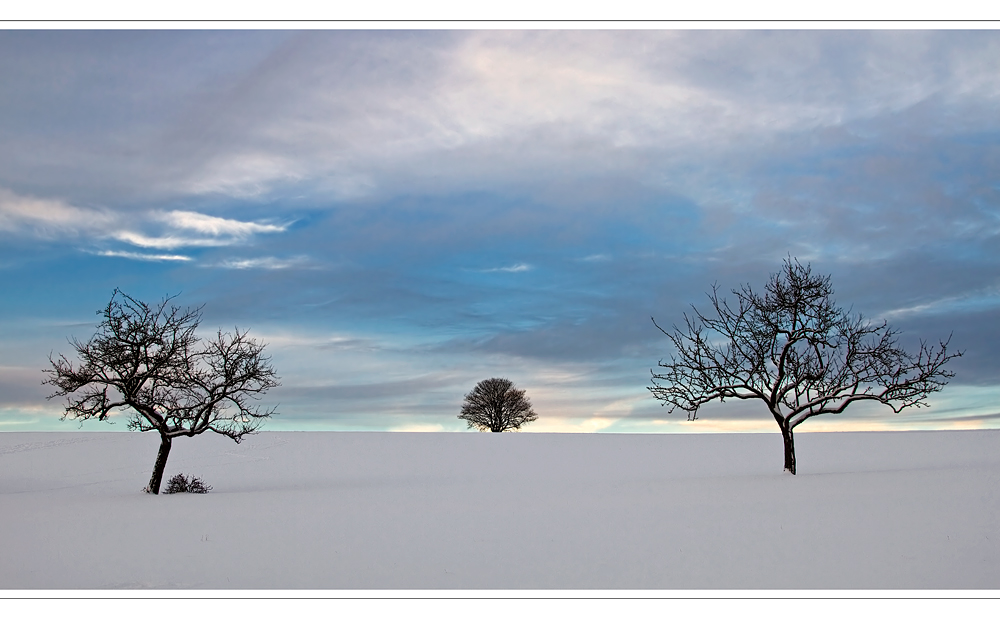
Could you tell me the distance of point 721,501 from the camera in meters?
17.4

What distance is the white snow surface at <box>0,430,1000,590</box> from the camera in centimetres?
1055

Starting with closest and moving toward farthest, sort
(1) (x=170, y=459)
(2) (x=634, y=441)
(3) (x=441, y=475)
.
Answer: (3) (x=441, y=475) < (1) (x=170, y=459) < (2) (x=634, y=441)

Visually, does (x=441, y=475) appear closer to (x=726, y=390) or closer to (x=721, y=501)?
(x=726, y=390)

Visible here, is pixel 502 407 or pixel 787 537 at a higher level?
pixel 502 407

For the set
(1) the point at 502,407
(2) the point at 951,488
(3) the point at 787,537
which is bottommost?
(3) the point at 787,537

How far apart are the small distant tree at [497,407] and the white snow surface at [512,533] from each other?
33.2 metres

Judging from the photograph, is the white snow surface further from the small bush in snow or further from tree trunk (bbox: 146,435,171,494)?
the small bush in snow

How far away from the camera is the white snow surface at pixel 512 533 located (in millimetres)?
10547

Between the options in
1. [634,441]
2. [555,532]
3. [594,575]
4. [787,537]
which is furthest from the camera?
[634,441]

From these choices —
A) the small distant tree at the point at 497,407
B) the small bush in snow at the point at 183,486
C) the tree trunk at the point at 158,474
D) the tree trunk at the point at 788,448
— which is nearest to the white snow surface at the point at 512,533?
the tree trunk at the point at 158,474

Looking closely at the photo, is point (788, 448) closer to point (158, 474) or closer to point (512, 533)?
point (512, 533)

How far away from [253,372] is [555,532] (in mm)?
14620

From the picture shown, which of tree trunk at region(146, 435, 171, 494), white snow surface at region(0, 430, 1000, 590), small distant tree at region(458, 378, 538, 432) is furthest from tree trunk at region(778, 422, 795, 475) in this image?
small distant tree at region(458, 378, 538, 432)
